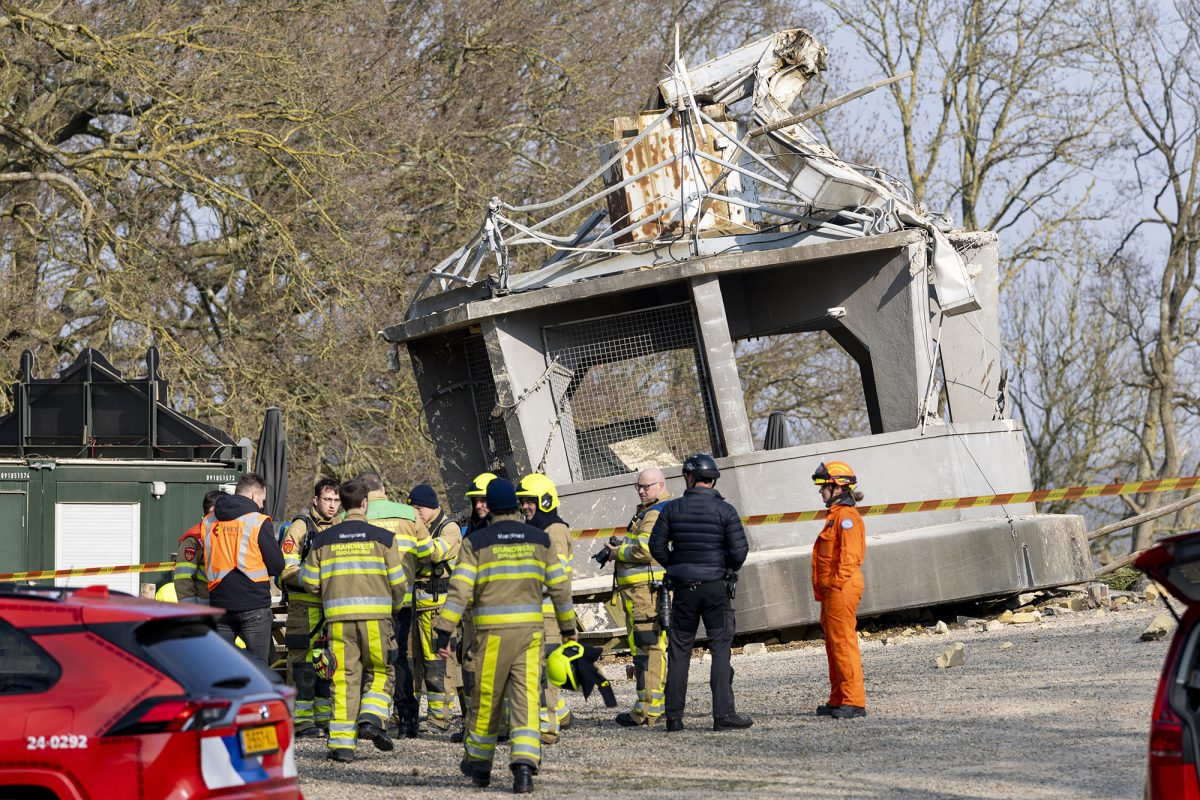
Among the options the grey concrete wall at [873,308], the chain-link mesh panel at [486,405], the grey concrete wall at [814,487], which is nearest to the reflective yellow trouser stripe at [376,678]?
the grey concrete wall at [814,487]

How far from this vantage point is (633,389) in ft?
54.1

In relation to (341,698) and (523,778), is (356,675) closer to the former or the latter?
(341,698)

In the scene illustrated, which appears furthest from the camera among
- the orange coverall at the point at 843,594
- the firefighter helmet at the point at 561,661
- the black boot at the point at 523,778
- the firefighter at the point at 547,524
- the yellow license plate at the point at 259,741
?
the orange coverall at the point at 843,594

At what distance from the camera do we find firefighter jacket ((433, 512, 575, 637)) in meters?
8.96

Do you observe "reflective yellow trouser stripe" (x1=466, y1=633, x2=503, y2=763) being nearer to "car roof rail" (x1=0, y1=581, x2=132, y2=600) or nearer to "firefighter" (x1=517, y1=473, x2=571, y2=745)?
"firefighter" (x1=517, y1=473, x2=571, y2=745)

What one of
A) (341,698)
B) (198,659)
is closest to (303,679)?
(341,698)

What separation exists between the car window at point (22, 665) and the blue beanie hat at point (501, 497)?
3.65 metres

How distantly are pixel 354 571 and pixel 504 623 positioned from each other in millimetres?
1418

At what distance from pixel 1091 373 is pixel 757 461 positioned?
27708 millimetres

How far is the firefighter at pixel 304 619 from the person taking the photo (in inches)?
442

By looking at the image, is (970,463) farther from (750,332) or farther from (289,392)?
(289,392)

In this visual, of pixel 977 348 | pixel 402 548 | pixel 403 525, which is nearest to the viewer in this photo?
pixel 402 548

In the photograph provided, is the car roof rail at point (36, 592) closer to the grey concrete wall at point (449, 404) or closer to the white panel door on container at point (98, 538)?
the white panel door on container at point (98, 538)

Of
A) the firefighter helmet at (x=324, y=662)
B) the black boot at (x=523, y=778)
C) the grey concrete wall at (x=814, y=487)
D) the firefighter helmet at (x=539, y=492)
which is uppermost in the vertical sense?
the grey concrete wall at (x=814, y=487)
